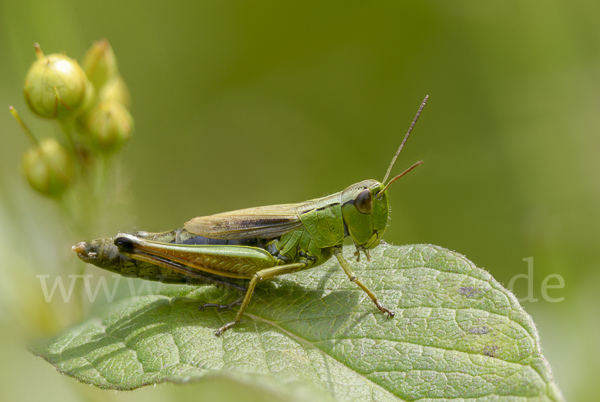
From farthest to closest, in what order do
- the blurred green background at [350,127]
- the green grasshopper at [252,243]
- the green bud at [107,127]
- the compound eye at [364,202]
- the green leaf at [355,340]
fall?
1. the blurred green background at [350,127]
2. the green bud at [107,127]
3. the compound eye at [364,202]
4. the green grasshopper at [252,243]
5. the green leaf at [355,340]

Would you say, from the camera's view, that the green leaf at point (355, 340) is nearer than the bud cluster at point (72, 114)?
Yes

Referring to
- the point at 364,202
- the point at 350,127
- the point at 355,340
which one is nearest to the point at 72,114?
the point at 364,202

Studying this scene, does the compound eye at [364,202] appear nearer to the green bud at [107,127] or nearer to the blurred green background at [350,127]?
the blurred green background at [350,127]

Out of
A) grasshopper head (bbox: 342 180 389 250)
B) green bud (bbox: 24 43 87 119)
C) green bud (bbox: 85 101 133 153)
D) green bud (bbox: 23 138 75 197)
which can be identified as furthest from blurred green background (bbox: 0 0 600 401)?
grasshopper head (bbox: 342 180 389 250)

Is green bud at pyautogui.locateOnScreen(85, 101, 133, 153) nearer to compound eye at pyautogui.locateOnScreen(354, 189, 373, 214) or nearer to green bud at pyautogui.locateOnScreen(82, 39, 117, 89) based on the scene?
green bud at pyautogui.locateOnScreen(82, 39, 117, 89)

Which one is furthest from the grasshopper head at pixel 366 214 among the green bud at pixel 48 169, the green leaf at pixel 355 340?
the green bud at pixel 48 169

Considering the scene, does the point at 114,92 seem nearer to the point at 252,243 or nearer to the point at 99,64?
the point at 99,64
